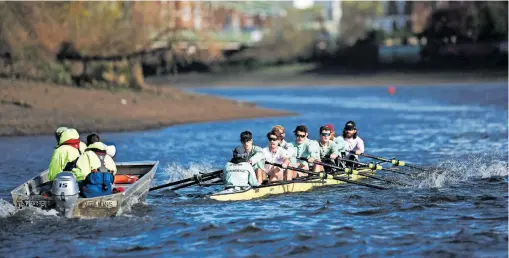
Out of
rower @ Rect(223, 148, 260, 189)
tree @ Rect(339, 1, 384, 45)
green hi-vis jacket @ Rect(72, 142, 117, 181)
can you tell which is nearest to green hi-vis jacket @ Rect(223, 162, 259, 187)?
rower @ Rect(223, 148, 260, 189)

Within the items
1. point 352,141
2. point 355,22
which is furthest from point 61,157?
point 355,22

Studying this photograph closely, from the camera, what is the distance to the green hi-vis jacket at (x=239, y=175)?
19.0m

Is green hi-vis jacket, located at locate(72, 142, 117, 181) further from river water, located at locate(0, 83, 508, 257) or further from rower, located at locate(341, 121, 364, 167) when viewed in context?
rower, located at locate(341, 121, 364, 167)

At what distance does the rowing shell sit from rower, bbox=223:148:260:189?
0.14m

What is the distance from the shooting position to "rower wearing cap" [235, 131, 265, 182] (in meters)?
19.2

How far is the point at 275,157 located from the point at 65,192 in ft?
17.4

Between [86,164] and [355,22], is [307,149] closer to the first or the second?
[86,164]

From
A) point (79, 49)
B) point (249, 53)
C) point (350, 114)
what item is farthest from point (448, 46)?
point (79, 49)

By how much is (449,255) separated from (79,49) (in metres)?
36.1

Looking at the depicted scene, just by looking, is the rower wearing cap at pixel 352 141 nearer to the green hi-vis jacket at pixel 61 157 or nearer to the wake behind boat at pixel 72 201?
the wake behind boat at pixel 72 201

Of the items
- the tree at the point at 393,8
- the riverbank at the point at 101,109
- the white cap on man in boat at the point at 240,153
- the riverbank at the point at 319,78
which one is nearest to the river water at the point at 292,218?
the white cap on man in boat at the point at 240,153

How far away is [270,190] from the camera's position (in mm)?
19703

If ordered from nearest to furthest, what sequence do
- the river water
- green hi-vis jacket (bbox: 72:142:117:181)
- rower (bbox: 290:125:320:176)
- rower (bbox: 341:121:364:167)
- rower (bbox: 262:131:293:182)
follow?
1. the river water
2. green hi-vis jacket (bbox: 72:142:117:181)
3. rower (bbox: 262:131:293:182)
4. rower (bbox: 290:125:320:176)
5. rower (bbox: 341:121:364:167)

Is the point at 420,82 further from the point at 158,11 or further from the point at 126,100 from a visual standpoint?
the point at 126,100
